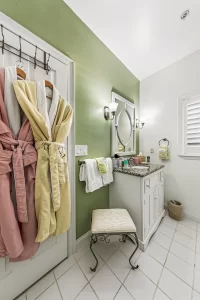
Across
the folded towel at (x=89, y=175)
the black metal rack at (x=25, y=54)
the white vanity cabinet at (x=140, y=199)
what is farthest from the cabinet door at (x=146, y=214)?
the black metal rack at (x=25, y=54)

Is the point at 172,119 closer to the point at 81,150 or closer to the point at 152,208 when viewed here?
the point at 152,208

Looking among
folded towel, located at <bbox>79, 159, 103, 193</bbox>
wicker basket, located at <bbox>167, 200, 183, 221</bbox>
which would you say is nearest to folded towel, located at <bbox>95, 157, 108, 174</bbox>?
folded towel, located at <bbox>79, 159, 103, 193</bbox>

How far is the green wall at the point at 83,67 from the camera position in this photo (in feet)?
3.51

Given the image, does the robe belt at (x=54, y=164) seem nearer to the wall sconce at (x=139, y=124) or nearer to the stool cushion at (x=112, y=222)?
the stool cushion at (x=112, y=222)

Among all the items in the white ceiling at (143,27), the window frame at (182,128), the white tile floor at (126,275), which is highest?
the white ceiling at (143,27)

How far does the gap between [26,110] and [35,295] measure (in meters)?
1.41

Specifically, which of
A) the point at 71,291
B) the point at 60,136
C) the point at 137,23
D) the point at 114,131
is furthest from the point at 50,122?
the point at 137,23

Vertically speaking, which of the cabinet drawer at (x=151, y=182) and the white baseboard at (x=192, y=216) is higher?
the cabinet drawer at (x=151, y=182)

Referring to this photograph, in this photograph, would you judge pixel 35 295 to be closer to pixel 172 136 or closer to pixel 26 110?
pixel 26 110

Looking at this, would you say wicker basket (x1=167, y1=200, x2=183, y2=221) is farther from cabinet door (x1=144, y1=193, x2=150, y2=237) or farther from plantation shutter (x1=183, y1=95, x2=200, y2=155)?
plantation shutter (x1=183, y1=95, x2=200, y2=155)

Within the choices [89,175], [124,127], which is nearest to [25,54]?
[89,175]

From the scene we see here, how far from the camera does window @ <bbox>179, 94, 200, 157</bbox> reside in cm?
192

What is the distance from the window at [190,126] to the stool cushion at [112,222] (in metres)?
1.51

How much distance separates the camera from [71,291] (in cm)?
98
